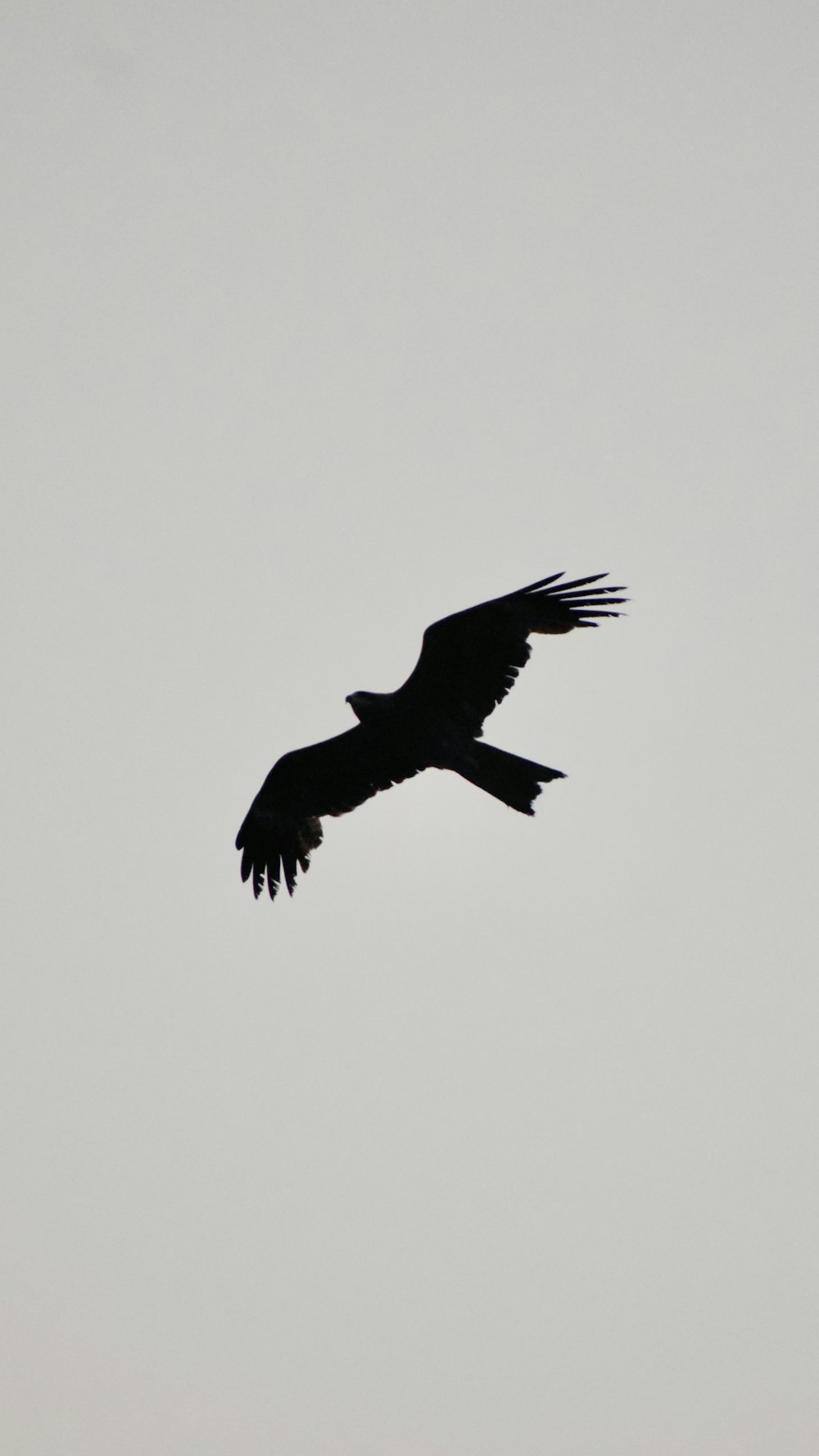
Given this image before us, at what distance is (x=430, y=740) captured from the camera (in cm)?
1095

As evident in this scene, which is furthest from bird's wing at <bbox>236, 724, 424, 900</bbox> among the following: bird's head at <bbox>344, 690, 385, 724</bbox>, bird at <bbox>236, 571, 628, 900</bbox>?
bird's head at <bbox>344, 690, 385, 724</bbox>

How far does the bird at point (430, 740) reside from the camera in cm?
1020

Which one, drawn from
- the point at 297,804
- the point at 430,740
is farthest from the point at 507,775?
the point at 297,804

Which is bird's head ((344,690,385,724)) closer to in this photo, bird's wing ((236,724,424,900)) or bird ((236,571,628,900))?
bird ((236,571,628,900))

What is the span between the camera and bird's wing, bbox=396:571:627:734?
10141mm

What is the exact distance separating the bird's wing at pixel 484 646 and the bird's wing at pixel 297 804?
1.31 metres

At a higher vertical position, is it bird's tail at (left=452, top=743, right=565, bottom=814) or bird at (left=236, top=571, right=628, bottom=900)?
bird at (left=236, top=571, right=628, bottom=900)

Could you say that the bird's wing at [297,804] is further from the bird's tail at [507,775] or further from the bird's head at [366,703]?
the bird's tail at [507,775]

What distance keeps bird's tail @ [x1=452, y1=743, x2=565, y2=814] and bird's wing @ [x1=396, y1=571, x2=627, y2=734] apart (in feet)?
1.13

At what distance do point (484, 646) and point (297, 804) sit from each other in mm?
2754

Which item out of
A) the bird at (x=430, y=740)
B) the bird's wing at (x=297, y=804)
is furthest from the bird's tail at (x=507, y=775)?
the bird's wing at (x=297, y=804)

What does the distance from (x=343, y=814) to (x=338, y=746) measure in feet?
2.39

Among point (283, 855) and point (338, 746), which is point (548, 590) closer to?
point (338, 746)

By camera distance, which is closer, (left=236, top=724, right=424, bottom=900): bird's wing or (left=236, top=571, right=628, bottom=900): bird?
(left=236, top=571, right=628, bottom=900): bird
